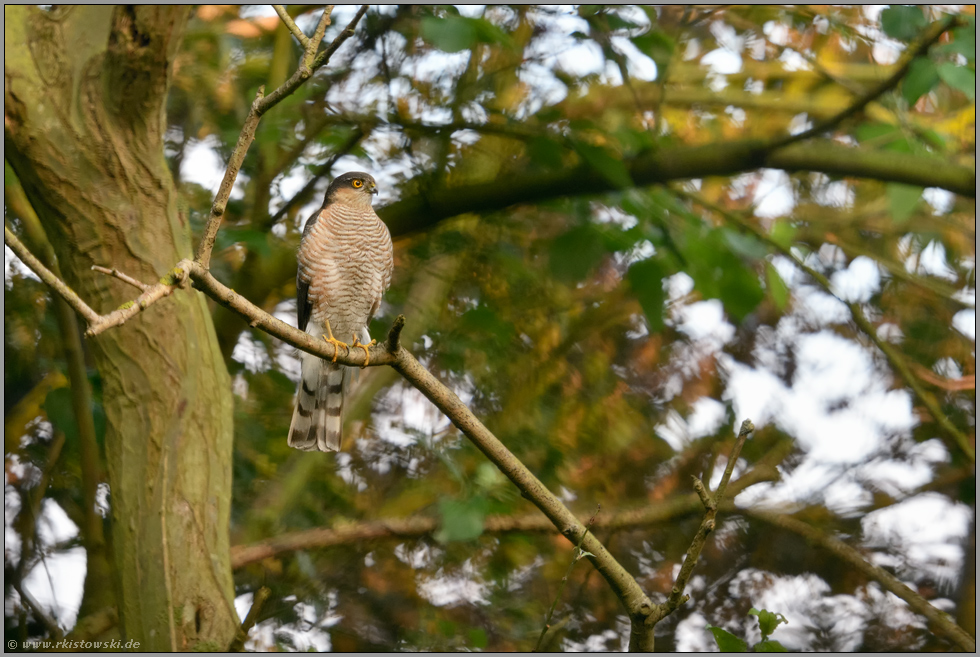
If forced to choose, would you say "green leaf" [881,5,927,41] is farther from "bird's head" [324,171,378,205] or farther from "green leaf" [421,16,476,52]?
"bird's head" [324,171,378,205]

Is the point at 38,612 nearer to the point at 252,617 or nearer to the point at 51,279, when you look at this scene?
the point at 252,617

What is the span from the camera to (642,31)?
3520 millimetres

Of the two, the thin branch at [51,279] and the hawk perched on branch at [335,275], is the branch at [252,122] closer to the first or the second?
the thin branch at [51,279]

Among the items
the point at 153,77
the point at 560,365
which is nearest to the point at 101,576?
the point at 153,77

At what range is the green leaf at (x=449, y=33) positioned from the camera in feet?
9.32

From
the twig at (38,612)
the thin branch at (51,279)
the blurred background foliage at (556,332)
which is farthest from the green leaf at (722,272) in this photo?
the twig at (38,612)

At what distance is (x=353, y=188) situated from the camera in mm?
3891

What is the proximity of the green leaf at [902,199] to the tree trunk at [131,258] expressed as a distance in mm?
2885

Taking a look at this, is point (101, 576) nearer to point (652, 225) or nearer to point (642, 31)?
point (652, 225)

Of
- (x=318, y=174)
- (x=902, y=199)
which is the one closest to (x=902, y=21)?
(x=902, y=199)

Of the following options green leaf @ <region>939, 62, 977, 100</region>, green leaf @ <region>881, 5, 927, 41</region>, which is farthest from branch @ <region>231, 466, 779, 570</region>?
green leaf @ <region>881, 5, 927, 41</region>

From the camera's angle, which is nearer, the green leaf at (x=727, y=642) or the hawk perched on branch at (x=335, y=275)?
the green leaf at (x=727, y=642)

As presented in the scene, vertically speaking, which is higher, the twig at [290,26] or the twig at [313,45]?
the twig at [290,26]

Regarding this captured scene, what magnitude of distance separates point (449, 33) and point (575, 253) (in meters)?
0.99
